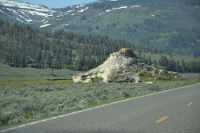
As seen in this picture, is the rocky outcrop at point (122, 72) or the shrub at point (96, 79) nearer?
the rocky outcrop at point (122, 72)

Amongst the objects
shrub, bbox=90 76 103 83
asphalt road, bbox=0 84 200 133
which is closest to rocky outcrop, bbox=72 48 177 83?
shrub, bbox=90 76 103 83

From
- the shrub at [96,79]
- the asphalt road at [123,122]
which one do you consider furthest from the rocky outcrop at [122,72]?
the asphalt road at [123,122]

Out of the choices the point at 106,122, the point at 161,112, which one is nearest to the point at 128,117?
the point at 106,122

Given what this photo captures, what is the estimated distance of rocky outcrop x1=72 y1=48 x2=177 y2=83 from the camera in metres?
37.8

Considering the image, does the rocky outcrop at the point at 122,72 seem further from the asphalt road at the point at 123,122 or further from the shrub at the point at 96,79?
the asphalt road at the point at 123,122

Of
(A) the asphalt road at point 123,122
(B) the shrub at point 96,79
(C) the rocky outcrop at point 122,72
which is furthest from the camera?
(B) the shrub at point 96,79

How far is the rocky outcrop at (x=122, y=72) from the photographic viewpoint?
37844 millimetres

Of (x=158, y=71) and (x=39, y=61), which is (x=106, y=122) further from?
(x=39, y=61)

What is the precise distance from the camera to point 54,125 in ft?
25.5

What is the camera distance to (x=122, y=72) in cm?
3922

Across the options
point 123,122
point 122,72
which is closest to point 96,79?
point 122,72

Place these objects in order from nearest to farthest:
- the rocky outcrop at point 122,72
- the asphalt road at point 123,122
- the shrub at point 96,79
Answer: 1. the asphalt road at point 123,122
2. the rocky outcrop at point 122,72
3. the shrub at point 96,79

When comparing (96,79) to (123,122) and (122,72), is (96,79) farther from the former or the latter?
(123,122)

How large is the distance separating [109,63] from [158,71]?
28.0 feet
